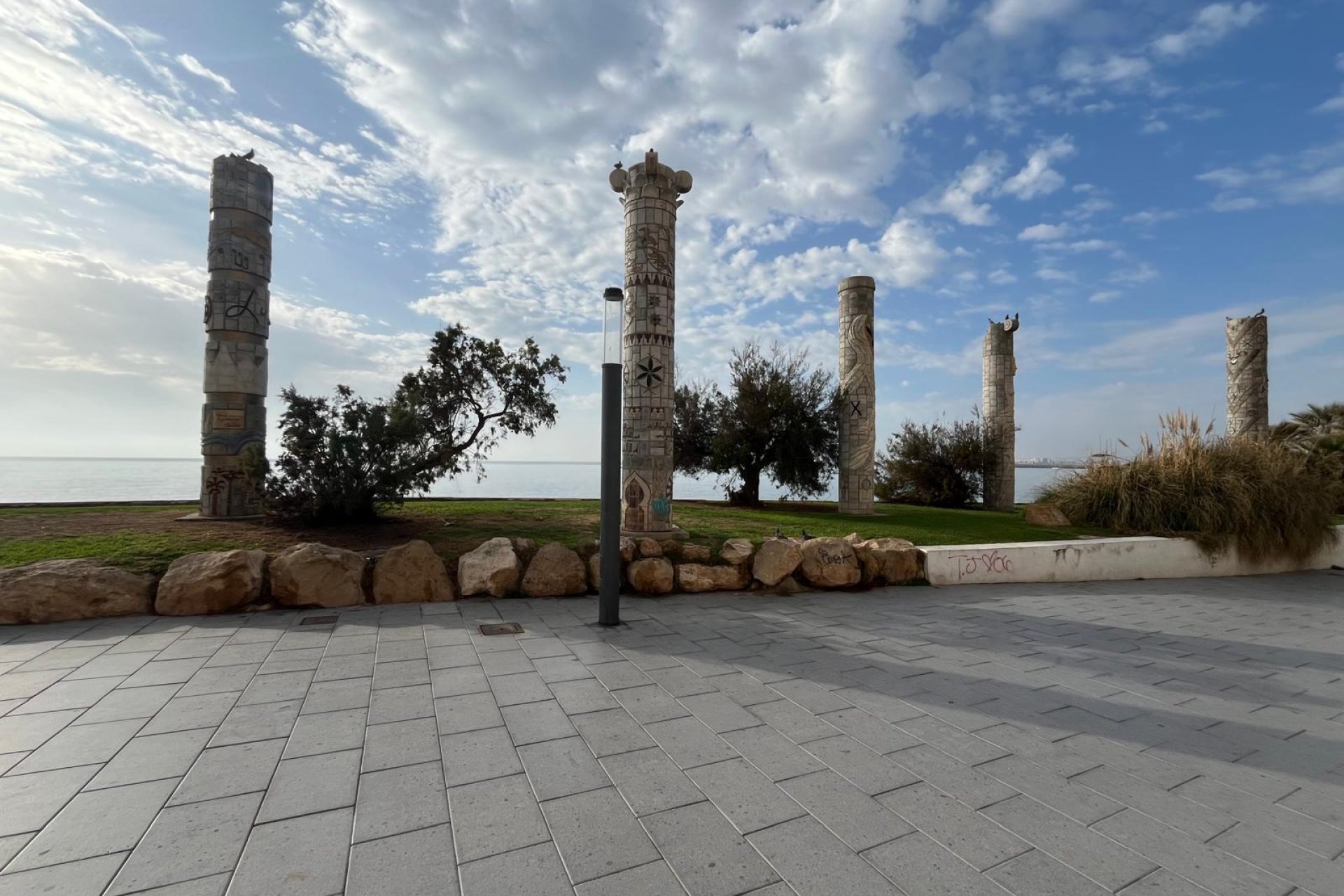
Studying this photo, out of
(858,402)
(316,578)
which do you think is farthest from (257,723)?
(858,402)

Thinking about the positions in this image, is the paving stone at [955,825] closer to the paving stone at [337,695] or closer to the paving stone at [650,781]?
the paving stone at [650,781]

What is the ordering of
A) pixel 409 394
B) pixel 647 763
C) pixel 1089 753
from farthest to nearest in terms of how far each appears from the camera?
1. pixel 409 394
2. pixel 1089 753
3. pixel 647 763

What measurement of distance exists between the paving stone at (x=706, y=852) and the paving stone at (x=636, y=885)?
0.04 metres

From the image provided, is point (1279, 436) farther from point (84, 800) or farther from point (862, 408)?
point (84, 800)

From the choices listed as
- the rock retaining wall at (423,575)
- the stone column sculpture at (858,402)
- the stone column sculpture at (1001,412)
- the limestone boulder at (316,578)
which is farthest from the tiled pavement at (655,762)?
the stone column sculpture at (1001,412)

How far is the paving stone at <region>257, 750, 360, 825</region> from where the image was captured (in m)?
2.24

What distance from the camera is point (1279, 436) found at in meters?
17.6

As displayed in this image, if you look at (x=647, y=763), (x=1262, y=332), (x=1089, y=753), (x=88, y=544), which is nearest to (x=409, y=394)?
(x=88, y=544)

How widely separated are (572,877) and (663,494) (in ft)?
20.6

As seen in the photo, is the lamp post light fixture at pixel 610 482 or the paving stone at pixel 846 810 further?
the lamp post light fixture at pixel 610 482

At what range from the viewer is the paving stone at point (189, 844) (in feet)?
6.06

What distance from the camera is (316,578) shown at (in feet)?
17.8

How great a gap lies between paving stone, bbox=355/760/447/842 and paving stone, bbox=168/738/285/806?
0.44m

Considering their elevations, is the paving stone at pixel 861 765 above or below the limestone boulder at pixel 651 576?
below
